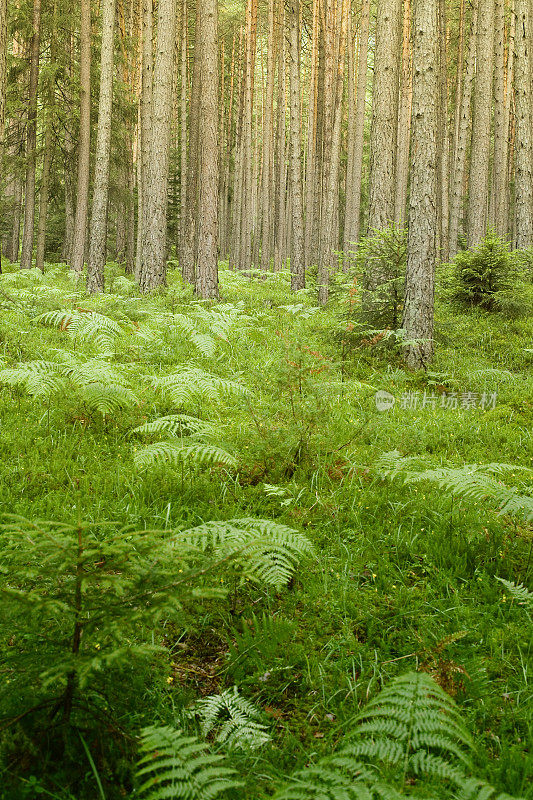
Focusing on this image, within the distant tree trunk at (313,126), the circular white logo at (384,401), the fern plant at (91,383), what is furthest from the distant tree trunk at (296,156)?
the fern plant at (91,383)

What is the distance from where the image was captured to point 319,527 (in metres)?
3.54

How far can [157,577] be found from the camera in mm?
1827

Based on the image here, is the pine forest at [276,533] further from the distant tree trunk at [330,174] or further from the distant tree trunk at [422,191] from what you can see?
the distant tree trunk at [330,174]

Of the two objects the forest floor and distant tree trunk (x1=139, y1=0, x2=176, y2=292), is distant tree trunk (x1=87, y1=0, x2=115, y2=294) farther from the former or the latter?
the forest floor

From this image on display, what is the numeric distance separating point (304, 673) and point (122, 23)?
24.7 m

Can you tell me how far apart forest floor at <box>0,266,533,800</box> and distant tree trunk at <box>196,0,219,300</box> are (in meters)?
5.11

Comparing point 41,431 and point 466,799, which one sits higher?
point 41,431

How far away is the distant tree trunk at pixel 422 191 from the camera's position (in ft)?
24.4

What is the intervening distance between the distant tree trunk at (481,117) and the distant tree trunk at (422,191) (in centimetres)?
744

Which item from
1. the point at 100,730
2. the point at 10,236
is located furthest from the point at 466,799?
the point at 10,236

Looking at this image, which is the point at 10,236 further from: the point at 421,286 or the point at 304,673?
the point at 304,673

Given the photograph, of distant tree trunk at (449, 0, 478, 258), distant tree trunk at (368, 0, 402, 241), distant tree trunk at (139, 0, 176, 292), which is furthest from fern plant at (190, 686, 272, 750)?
distant tree trunk at (449, 0, 478, 258)

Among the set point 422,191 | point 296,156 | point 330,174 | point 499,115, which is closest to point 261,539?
point 422,191

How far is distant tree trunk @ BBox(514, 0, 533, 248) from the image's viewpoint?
1355 cm
